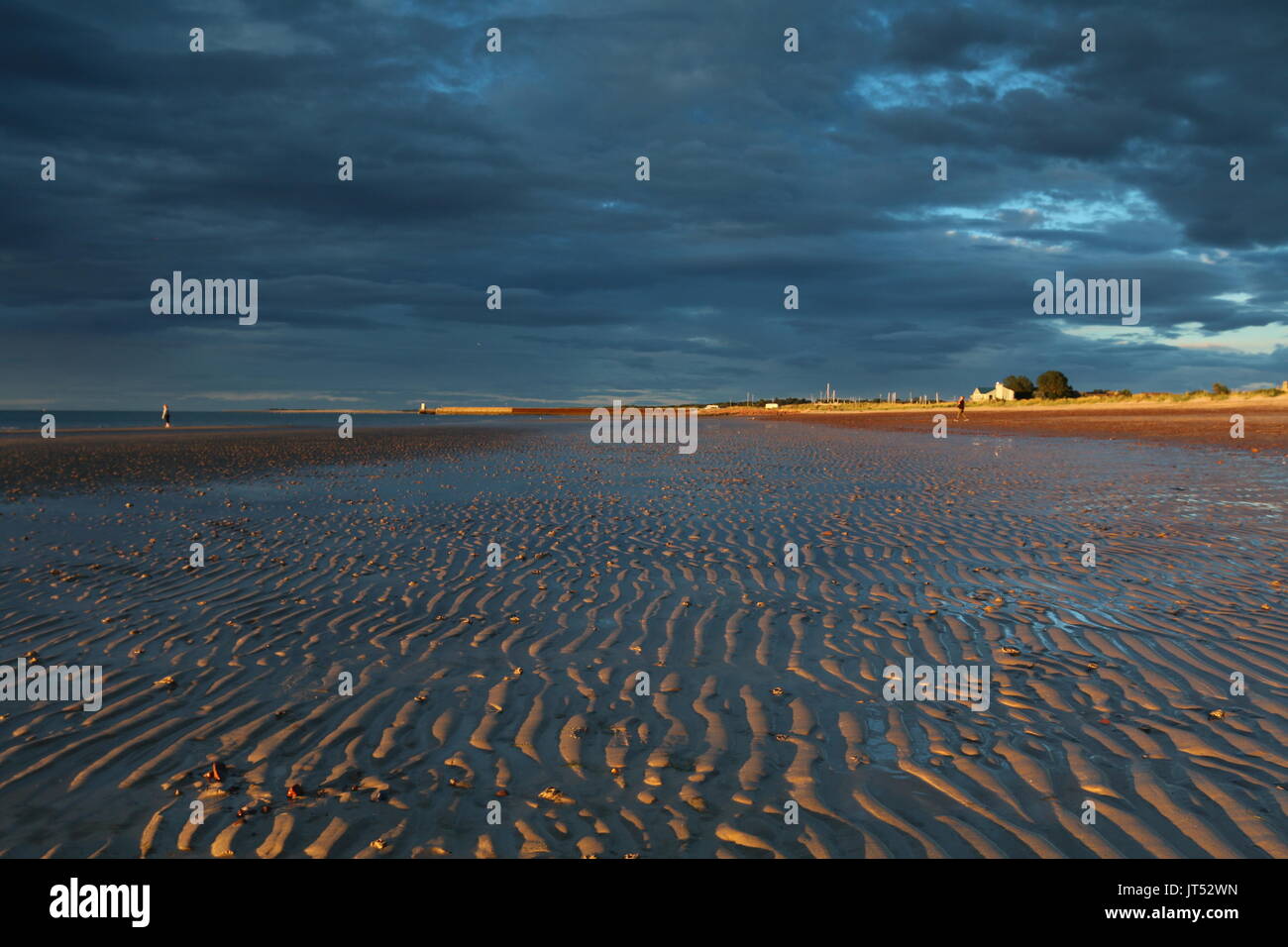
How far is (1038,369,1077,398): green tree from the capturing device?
4552 inches

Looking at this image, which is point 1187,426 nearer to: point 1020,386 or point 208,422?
point 1020,386

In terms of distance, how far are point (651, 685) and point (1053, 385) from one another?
130m

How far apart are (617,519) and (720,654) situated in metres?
8.43

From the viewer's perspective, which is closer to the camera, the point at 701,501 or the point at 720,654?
the point at 720,654

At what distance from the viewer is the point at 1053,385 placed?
117 metres

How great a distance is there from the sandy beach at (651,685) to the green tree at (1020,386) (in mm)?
119000

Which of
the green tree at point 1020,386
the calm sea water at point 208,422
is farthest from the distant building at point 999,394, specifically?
the calm sea water at point 208,422

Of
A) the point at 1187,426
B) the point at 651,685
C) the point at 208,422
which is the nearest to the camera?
the point at 651,685

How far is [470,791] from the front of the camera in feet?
15.7

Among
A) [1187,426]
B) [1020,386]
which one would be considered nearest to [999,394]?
[1020,386]

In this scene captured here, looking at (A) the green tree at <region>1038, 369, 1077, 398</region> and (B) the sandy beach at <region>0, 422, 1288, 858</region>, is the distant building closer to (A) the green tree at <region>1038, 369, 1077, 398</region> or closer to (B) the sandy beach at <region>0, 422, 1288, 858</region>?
(A) the green tree at <region>1038, 369, 1077, 398</region>

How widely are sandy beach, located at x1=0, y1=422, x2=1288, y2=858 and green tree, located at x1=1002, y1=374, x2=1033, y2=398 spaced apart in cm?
11900
